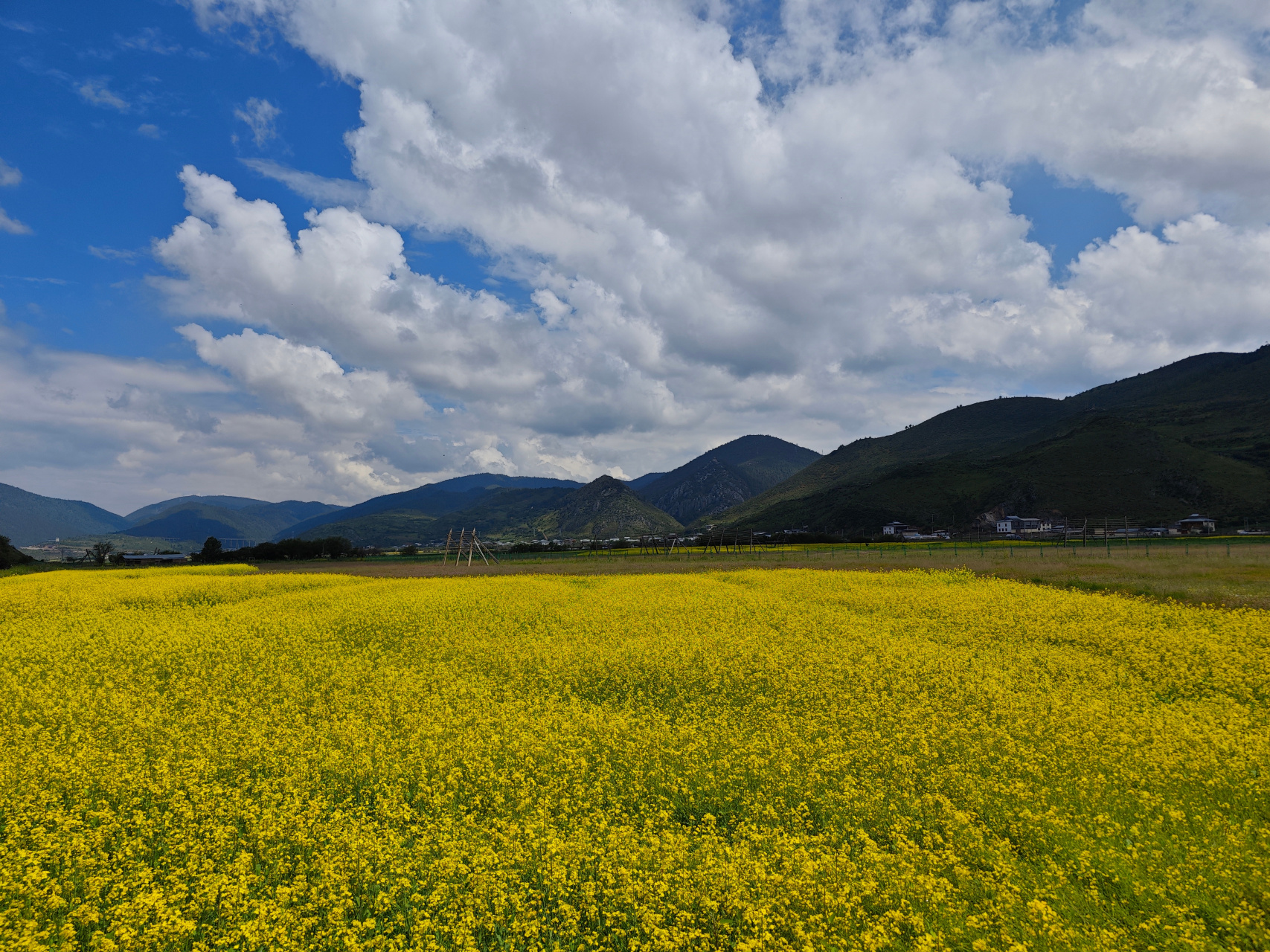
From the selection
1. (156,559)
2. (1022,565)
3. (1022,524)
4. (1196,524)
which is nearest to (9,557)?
(156,559)

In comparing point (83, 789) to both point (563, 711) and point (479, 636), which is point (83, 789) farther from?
point (479, 636)

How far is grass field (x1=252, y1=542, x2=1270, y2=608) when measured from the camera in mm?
28841

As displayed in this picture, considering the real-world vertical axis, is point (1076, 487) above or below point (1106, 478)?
below

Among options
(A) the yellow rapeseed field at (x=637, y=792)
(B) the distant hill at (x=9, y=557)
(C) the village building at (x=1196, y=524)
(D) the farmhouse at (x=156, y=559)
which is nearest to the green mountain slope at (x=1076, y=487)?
(C) the village building at (x=1196, y=524)

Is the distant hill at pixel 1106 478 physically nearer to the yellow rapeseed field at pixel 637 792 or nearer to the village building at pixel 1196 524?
the village building at pixel 1196 524

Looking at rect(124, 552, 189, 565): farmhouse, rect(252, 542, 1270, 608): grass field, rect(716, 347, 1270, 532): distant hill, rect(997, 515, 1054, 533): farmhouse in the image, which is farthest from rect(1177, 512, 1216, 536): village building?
rect(124, 552, 189, 565): farmhouse

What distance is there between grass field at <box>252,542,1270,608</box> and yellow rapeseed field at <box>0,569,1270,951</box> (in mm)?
14283

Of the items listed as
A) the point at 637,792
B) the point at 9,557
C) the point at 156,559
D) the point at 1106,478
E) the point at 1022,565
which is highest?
the point at 1106,478

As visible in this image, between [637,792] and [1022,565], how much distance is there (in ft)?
142

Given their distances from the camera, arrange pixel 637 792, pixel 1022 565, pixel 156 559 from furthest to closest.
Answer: pixel 156 559
pixel 1022 565
pixel 637 792

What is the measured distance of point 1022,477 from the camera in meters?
154

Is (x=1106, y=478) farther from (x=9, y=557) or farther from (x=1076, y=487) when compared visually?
(x=9, y=557)

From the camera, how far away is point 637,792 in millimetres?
9414

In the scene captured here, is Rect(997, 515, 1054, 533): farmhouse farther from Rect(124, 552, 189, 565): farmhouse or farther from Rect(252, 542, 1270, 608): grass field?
Rect(124, 552, 189, 565): farmhouse
